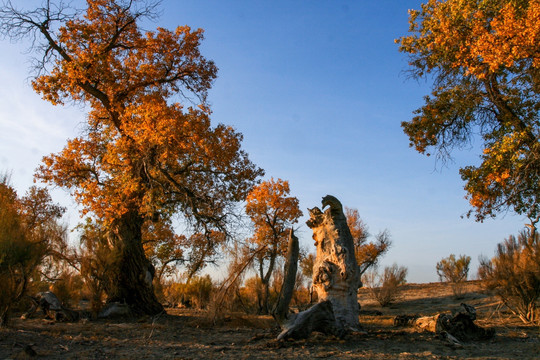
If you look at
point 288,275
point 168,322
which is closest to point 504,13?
point 288,275

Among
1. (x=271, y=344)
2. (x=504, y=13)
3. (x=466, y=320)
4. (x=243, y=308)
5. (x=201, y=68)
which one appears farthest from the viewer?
(x=243, y=308)

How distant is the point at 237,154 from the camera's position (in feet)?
44.1

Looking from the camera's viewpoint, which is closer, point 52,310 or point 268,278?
point 52,310

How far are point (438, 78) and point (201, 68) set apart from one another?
805 cm

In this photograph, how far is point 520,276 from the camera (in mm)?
9234

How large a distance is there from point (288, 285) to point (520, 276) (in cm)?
637

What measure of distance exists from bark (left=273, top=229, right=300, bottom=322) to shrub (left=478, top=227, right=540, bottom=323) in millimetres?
5984

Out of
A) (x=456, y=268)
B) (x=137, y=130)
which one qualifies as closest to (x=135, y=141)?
(x=137, y=130)

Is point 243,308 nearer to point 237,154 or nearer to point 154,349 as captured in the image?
point 237,154

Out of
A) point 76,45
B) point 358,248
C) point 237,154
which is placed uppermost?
point 76,45

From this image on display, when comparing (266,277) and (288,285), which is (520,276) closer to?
(288,285)

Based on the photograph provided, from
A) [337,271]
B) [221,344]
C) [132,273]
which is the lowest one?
[221,344]

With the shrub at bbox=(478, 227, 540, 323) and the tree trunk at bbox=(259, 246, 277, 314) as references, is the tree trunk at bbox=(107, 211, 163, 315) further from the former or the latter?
the shrub at bbox=(478, 227, 540, 323)

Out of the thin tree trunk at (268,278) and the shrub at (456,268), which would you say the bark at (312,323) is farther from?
the shrub at (456,268)
